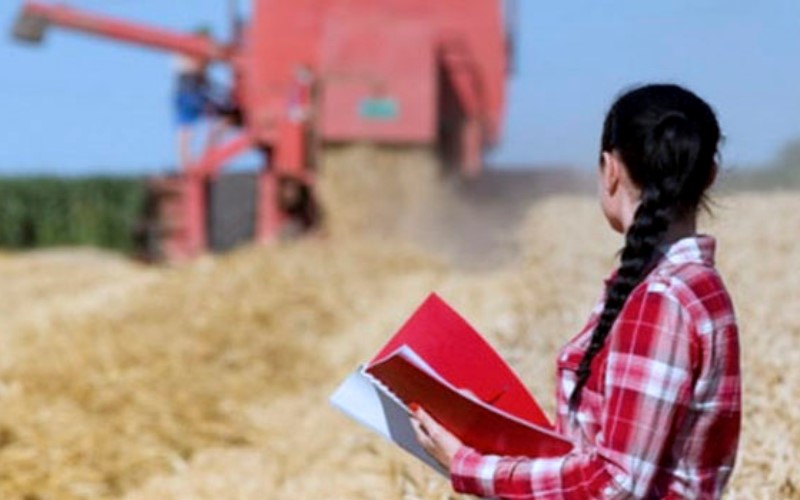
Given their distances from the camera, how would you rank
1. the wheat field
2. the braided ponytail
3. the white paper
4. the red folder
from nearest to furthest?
the braided ponytail, the red folder, the white paper, the wheat field

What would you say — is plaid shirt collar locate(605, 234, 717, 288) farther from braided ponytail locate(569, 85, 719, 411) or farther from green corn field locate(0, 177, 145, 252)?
green corn field locate(0, 177, 145, 252)

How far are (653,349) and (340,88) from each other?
40.9 feet

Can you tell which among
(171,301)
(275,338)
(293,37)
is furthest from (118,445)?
(293,37)

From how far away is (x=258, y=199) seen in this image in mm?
16422

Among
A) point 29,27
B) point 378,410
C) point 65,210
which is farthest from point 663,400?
point 65,210

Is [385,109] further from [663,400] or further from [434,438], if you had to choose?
[663,400]

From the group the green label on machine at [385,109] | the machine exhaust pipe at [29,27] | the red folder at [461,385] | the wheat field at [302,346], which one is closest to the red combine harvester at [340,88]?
the green label on machine at [385,109]

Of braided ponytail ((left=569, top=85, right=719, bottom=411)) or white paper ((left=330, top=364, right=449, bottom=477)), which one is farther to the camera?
white paper ((left=330, top=364, right=449, bottom=477))

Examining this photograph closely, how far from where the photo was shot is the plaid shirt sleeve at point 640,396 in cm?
244

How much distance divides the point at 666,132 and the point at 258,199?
1397 centimetres

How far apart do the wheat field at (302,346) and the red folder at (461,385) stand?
447mm

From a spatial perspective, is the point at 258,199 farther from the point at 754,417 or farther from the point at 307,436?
the point at 754,417

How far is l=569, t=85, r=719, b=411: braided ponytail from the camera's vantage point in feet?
8.40

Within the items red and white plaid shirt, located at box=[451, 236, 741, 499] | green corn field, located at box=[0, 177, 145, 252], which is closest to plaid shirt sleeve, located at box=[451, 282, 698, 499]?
red and white plaid shirt, located at box=[451, 236, 741, 499]
